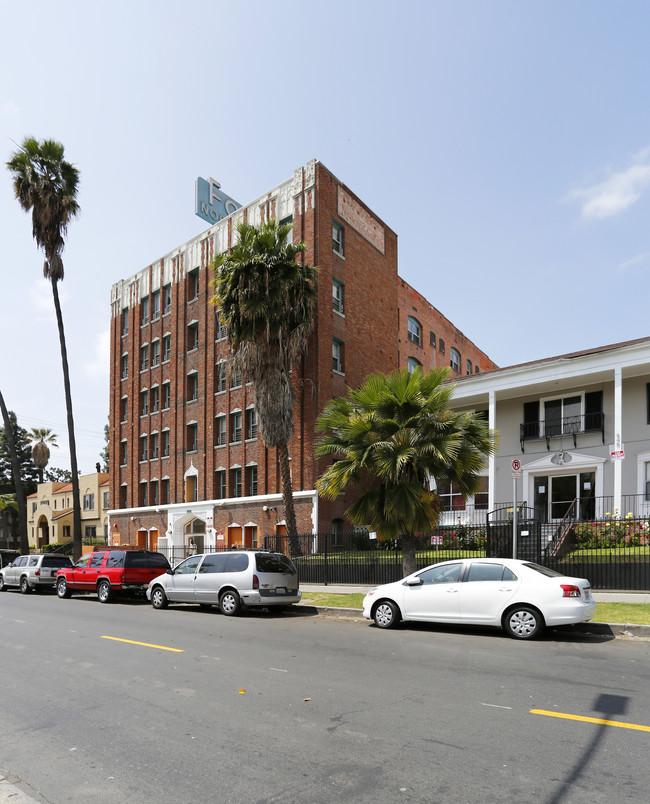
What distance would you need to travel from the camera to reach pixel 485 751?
17.9ft

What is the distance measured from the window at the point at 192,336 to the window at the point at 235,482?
26.3 ft

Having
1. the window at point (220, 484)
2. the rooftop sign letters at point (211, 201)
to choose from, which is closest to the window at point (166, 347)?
the rooftop sign letters at point (211, 201)

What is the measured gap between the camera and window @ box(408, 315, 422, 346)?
4281cm

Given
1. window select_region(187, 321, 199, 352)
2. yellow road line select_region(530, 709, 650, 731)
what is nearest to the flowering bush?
yellow road line select_region(530, 709, 650, 731)

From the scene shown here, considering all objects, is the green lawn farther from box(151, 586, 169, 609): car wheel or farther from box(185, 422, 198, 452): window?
box(185, 422, 198, 452): window

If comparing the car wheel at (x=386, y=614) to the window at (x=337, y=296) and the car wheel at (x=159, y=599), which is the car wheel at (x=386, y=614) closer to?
the car wheel at (x=159, y=599)

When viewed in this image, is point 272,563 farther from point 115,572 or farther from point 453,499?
point 453,499

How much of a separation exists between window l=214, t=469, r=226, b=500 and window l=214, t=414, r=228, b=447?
147cm

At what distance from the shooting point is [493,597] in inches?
468

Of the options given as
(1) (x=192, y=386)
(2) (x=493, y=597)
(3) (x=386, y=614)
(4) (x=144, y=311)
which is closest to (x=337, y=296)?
(1) (x=192, y=386)

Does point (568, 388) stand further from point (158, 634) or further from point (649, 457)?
point (158, 634)

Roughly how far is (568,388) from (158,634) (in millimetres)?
20873

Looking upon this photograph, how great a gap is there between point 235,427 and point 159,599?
1662cm

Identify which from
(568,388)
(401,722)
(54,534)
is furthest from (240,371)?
(54,534)
